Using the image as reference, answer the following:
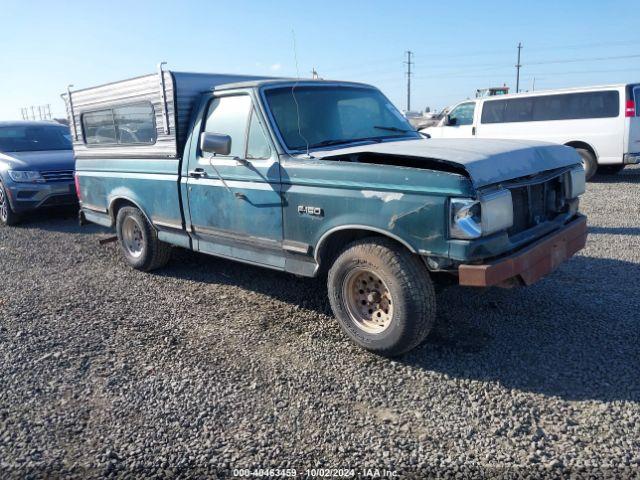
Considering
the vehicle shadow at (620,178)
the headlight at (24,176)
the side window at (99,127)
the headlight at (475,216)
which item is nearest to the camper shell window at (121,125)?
the side window at (99,127)

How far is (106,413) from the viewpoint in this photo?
10.3 ft

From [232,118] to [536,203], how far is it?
263 centimetres

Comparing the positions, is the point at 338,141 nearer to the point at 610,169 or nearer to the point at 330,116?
the point at 330,116

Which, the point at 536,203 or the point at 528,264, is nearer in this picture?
the point at 528,264

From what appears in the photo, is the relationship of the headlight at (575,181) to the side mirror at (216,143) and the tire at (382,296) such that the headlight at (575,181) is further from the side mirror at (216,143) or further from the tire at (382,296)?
the side mirror at (216,143)

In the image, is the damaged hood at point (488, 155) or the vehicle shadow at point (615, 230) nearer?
the damaged hood at point (488, 155)

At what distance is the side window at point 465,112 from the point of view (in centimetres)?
1344

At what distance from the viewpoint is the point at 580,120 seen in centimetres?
1133

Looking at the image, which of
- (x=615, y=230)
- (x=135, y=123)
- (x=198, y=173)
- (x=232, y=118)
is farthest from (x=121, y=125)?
(x=615, y=230)

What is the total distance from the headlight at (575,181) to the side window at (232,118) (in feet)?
8.86

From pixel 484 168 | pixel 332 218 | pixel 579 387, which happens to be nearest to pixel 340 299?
pixel 332 218

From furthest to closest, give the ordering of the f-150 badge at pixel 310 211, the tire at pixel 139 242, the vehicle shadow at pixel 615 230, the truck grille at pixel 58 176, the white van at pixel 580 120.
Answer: the white van at pixel 580 120 → the truck grille at pixel 58 176 → the vehicle shadow at pixel 615 230 → the tire at pixel 139 242 → the f-150 badge at pixel 310 211

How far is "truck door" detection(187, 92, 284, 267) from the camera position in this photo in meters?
4.18

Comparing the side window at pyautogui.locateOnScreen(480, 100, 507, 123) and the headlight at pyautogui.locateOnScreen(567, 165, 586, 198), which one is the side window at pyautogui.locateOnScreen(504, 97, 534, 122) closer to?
the side window at pyautogui.locateOnScreen(480, 100, 507, 123)
